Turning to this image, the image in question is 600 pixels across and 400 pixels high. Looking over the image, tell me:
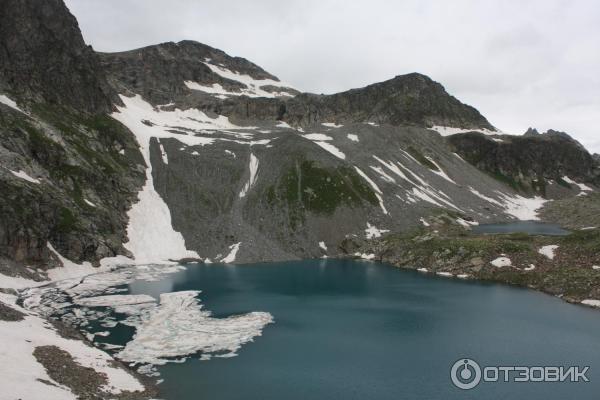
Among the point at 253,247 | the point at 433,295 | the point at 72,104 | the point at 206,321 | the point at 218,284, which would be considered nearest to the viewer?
the point at 206,321

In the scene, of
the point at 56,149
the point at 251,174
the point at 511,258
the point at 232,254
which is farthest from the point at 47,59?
the point at 511,258

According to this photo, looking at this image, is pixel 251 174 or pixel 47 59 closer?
pixel 47 59

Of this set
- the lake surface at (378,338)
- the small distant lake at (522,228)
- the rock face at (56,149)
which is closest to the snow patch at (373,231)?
the small distant lake at (522,228)

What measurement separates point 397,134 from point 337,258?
3735 inches

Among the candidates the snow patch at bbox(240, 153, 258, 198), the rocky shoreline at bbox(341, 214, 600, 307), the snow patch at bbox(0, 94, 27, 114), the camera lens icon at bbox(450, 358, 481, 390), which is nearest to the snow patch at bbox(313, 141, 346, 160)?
the snow patch at bbox(240, 153, 258, 198)

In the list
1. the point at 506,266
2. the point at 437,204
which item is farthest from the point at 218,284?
the point at 437,204

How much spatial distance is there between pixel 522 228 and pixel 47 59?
14321cm

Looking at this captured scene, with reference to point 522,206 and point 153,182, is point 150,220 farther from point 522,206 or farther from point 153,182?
point 522,206

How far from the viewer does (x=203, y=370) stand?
3659 cm

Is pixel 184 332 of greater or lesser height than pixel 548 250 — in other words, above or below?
below

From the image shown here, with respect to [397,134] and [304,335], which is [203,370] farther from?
[397,134]

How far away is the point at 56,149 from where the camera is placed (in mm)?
91125

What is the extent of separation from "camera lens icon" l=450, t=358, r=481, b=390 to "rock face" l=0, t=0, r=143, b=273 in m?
61.9

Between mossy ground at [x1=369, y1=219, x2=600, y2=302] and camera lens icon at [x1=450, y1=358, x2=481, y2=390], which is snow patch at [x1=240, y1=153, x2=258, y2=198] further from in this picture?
camera lens icon at [x1=450, y1=358, x2=481, y2=390]
